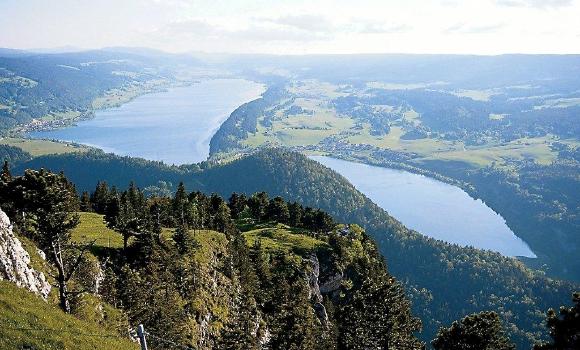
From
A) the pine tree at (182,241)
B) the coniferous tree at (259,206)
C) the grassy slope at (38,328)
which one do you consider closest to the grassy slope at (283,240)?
the coniferous tree at (259,206)

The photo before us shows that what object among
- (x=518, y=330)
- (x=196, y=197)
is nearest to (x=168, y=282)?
(x=196, y=197)

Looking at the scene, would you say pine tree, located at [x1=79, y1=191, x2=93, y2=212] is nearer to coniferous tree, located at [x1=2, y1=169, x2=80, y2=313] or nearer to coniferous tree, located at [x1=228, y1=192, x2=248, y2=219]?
coniferous tree, located at [x1=228, y1=192, x2=248, y2=219]

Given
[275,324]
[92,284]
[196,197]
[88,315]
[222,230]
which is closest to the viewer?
[88,315]

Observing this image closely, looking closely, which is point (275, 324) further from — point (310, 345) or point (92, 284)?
point (92, 284)

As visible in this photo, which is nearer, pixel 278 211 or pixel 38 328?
pixel 38 328

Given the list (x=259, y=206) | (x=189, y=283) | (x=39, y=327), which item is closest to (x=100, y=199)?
(x=259, y=206)

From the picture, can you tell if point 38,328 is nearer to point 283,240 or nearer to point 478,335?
point 478,335

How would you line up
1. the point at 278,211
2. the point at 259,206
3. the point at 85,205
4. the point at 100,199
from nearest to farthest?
the point at 85,205
the point at 100,199
the point at 278,211
the point at 259,206

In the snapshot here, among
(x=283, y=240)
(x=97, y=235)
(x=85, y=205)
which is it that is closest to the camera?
(x=97, y=235)
